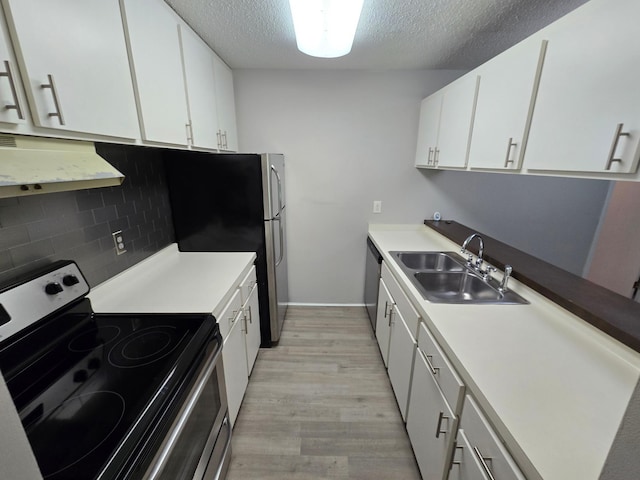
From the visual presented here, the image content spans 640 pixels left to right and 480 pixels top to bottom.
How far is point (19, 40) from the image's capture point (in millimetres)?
712

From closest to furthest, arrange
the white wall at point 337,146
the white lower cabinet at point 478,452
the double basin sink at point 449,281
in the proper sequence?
the white lower cabinet at point 478,452, the double basin sink at point 449,281, the white wall at point 337,146

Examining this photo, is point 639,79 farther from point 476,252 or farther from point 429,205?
point 429,205

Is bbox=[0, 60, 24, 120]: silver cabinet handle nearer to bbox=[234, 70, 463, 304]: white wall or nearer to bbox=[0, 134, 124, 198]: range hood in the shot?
bbox=[0, 134, 124, 198]: range hood

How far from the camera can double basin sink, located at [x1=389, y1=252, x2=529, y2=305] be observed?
147cm

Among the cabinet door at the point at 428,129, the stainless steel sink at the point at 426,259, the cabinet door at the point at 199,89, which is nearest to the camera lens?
the cabinet door at the point at 199,89

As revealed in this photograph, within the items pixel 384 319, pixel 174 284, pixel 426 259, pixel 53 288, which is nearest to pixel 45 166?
pixel 53 288

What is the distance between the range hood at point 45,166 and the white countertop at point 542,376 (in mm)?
1378

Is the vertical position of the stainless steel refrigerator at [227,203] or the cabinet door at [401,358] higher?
the stainless steel refrigerator at [227,203]

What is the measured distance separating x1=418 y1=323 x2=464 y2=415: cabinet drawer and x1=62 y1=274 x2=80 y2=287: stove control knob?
1565 mm

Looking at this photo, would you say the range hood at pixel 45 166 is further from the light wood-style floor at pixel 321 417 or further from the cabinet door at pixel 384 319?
the cabinet door at pixel 384 319

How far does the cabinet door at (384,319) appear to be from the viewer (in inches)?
77.8

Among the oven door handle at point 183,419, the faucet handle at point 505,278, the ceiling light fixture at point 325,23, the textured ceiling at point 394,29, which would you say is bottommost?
the oven door handle at point 183,419

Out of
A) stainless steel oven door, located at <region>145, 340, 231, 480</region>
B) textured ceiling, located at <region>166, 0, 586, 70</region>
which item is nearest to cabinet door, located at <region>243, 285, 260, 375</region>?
stainless steel oven door, located at <region>145, 340, 231, 480</region>

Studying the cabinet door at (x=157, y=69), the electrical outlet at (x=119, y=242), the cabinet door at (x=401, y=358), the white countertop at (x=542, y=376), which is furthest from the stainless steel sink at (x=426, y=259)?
the electrical outlet at (x=119, y=242)
